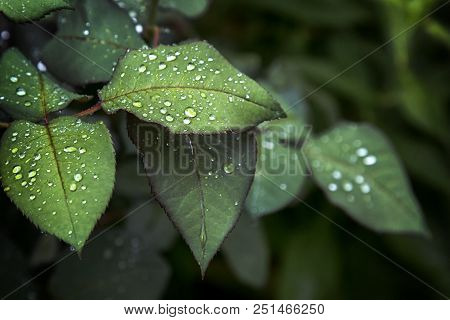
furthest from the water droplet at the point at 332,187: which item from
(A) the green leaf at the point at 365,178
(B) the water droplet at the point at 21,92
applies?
(B) the water droplet at the point at 21,92

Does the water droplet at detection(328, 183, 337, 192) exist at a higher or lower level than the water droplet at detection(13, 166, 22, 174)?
lower

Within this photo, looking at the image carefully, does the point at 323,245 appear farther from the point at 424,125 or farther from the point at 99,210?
the point at 99,210

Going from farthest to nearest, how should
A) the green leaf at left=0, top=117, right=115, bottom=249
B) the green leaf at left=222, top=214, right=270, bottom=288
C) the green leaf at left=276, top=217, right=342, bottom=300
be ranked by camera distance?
the green leaf at left=276, top=217, right=342, bottom=300, the green leaf at left=222, top=214, right=270, bottom=288, the green leaf at left=0, top=117, right=115, bottom=249

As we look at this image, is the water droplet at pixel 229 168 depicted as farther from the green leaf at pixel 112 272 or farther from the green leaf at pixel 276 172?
the green leaf at pixel 112 272

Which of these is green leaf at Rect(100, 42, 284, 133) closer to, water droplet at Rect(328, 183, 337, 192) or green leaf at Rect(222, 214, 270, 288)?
water droplet at Rect(328, 183, 337, 192)

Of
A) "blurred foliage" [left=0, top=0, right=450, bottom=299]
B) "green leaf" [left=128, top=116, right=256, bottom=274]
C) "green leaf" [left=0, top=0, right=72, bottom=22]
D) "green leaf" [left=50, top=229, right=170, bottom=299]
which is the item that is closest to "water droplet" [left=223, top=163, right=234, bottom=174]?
"green leaf" [left=128, top=116, right=256, bottom=274]
